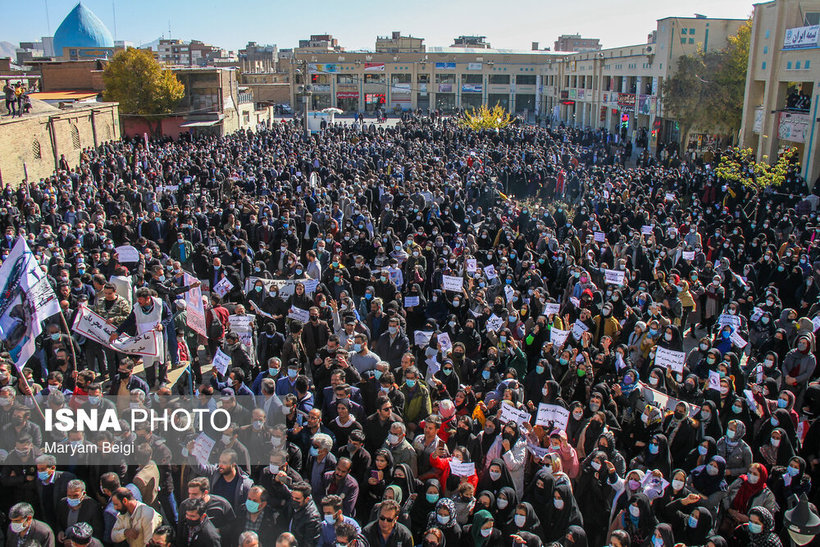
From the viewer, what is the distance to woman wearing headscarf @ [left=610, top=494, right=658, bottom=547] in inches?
216

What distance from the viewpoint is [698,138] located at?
1389 inches

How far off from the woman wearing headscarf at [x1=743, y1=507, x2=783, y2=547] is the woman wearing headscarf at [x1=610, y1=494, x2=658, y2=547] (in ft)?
2.39

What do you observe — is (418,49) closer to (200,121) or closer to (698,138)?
(200,121)

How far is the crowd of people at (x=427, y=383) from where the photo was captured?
5301 millimetres

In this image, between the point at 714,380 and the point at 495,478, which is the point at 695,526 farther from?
the point at 714,380

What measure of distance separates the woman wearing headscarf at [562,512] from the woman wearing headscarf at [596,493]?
1.31ft

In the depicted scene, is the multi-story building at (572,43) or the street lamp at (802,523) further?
the multi-story building at (572,43)

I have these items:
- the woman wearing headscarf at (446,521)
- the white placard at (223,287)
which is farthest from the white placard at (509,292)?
the woman wearing headscarf at (446,521)

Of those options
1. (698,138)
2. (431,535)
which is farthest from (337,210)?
(698,138)

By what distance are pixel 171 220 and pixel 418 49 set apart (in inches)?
2792

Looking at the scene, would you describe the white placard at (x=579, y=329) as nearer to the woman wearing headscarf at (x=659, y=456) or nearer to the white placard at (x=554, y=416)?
the white placard at (x=554, y=416)

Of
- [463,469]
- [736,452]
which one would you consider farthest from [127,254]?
[736,452]

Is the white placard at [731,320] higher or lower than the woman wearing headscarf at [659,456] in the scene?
higher

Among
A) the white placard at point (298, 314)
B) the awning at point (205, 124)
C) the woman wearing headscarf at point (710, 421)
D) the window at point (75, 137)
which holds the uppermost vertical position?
Answer: the awning at point (205, 124)
